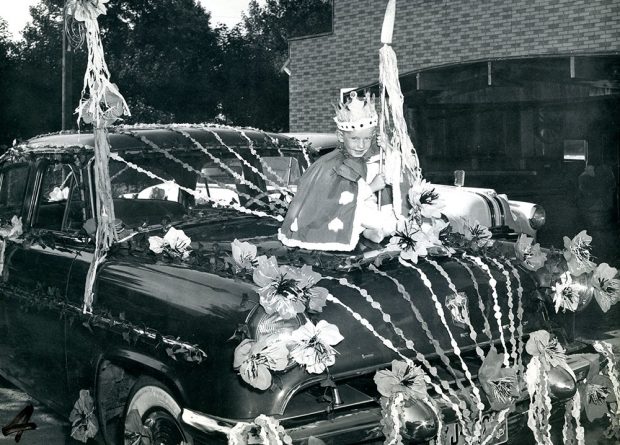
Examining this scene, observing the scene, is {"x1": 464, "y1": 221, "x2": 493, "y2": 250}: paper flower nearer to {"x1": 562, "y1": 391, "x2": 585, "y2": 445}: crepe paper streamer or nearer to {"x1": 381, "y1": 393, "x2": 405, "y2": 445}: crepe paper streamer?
{"x1": 562, "y1": 391, "x2": 585, "y2": 445}: crepe paper streamer

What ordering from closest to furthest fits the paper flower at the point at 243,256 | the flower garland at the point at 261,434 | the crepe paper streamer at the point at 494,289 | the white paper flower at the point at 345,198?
1. the flower garland at the point at 261,434
2. the paper flower at the point at 243,256
3. the crepe paper streamer at the point at 494,289
4. the white paper flower at the point at 345,198

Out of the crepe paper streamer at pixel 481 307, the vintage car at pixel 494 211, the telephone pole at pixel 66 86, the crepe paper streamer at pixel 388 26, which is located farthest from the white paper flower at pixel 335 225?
the telephone pole at pixel 66 86

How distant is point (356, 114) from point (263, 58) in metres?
34.1

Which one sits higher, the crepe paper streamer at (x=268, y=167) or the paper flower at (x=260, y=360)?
the crepe paper streamer at (x=268, y=167)

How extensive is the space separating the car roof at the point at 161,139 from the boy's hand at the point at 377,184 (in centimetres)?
112

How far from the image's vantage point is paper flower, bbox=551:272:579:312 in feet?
13.2

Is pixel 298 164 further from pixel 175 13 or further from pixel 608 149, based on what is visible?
pixel 175 13

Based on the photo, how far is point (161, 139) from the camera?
15.1 ft

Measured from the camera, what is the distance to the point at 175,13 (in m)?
28.5

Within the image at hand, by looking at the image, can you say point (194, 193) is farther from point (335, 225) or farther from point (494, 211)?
point (494, 211)

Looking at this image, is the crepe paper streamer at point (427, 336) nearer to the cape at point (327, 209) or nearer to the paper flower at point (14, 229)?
the cape at point (327, 209)

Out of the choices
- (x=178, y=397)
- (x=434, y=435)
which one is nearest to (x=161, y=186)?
(x=178, y=397)

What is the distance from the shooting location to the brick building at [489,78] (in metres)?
11.8

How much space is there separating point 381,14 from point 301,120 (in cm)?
271
